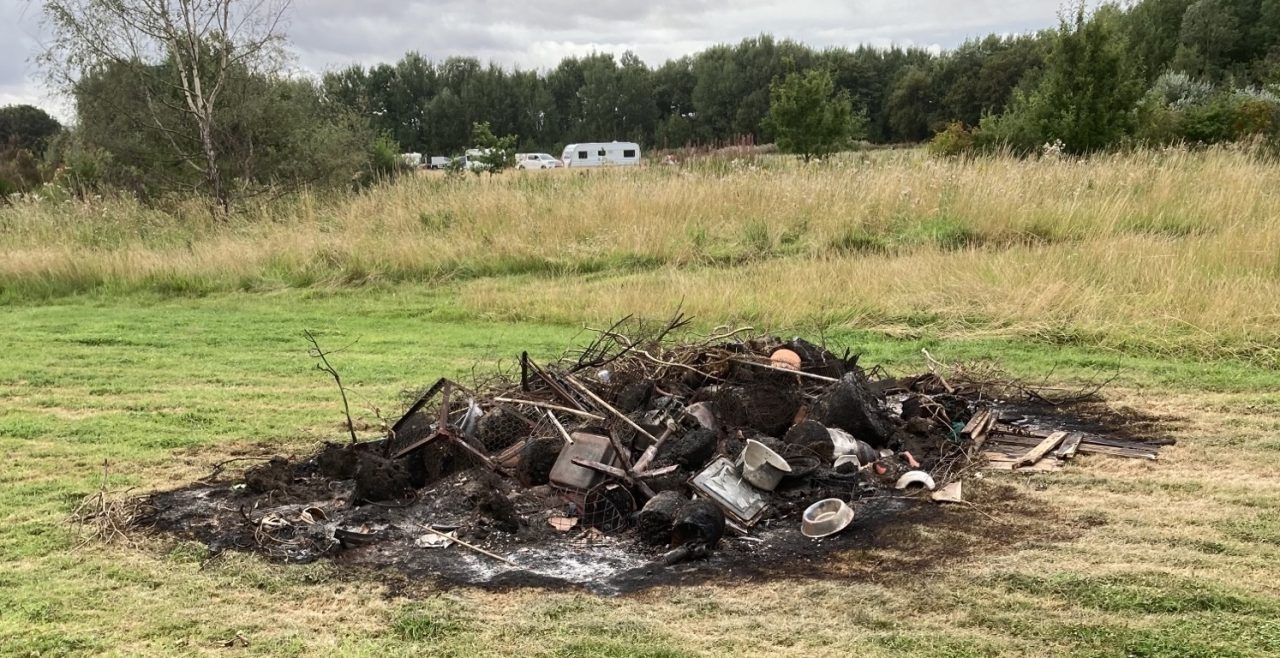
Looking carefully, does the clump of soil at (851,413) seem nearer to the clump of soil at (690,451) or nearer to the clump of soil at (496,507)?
the clump of soil at (690,451)

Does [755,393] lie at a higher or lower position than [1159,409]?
higher

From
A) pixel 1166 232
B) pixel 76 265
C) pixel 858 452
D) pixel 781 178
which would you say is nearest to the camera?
pixel 858 452

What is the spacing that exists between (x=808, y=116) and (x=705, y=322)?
54.2 ft

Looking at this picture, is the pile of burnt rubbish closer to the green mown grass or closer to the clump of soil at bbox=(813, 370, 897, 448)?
the clump of soil at bbox=(813, 370, 897, 448)

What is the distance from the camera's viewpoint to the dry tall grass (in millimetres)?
8312

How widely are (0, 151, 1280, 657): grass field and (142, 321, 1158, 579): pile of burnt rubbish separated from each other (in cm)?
33

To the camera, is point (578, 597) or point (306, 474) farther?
point (306, 474)

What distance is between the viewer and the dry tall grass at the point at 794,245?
8.31 meters

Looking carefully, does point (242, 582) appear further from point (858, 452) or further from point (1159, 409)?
point (1159, 409)

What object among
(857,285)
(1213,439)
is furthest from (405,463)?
(857,285)

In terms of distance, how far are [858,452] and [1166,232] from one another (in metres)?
8.22

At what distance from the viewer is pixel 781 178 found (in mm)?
14086

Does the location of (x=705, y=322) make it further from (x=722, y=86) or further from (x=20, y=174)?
(x=722, y=86)

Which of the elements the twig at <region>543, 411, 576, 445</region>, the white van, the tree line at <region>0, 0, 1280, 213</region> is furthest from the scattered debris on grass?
the white van
